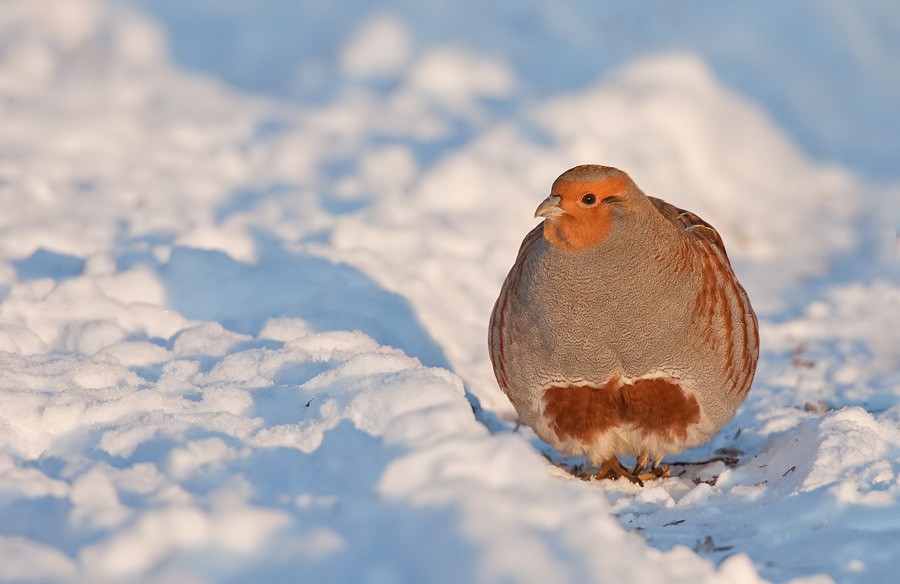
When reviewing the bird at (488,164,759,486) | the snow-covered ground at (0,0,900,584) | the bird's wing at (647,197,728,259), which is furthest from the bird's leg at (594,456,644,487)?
the bird's wing at (647,197,728,259)

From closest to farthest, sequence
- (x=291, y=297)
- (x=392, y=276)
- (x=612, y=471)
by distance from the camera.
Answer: (x=612, y=471)
(x=291, y=297)
(x=392, y=276)

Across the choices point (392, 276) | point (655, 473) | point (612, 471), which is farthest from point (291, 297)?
point (655, 473)

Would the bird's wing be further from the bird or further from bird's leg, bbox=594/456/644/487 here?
bird's leg, bbox=594/456/644/487

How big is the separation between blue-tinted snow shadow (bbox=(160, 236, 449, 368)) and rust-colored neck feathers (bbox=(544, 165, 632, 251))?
A: 1.13 metres

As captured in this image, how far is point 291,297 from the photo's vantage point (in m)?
4.37

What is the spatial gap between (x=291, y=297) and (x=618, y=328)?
1.68 m

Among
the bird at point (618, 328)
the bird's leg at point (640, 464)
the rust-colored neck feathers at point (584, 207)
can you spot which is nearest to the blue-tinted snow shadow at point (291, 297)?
the bird at point (618, 328)

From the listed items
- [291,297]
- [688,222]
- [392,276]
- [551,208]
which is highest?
[392,276]

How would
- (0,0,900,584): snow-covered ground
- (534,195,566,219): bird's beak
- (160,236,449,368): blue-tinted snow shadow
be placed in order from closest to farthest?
1. (0,0,900,584): snow-covered ground
2. (534,195,566,219): bird's beak
3. (160,236,449,368): blue-tinted snow shadow

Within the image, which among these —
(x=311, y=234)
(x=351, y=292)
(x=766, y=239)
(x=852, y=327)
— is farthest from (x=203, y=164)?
(x=852, y=327)

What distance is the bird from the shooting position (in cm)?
318

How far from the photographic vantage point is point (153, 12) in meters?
7.24

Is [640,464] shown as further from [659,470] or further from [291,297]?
[291,297]

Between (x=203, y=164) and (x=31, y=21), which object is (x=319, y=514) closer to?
(x=203, y=164)
